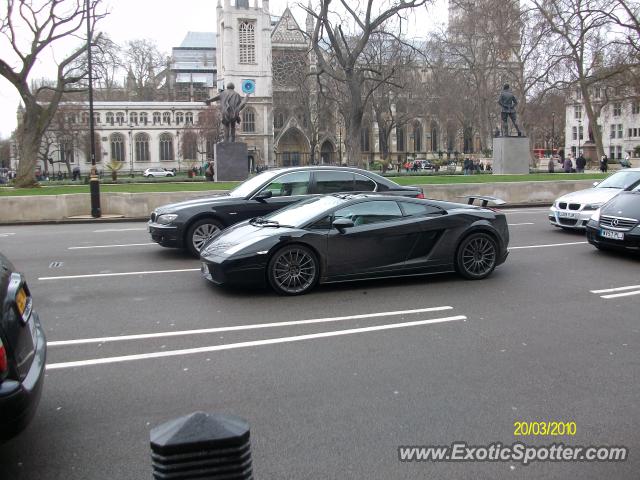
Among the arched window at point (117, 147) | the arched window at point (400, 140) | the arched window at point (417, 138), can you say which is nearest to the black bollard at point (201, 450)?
the arched window at point (117, 147)

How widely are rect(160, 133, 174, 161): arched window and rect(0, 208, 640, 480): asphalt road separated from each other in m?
96.0

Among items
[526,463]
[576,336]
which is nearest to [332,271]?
[576,336]

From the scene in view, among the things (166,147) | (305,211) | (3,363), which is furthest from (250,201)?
(166,147)

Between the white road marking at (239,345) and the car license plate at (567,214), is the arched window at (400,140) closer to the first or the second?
the car license plate at (567,214)

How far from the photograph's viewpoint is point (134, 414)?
169 inches

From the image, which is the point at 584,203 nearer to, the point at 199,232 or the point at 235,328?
the point at 199,232

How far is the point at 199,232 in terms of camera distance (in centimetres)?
1101

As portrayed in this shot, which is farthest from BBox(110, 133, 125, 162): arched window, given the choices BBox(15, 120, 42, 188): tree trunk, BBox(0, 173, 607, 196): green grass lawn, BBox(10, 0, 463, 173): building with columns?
BBox(0, 173, 607, 196): green grass lawn

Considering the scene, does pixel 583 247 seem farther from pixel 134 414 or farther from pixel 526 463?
pixel 134 414

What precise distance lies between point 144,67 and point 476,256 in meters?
106

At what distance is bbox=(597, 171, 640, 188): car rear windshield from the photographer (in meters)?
14.5

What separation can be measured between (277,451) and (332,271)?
174 inches

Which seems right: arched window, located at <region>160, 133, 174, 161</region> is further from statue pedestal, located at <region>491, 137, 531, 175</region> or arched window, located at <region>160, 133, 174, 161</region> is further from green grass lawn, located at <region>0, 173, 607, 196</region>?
statue pedestal, located at <region>491, 137, 531, 175</region>

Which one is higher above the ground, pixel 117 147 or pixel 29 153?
pixel 117 147
